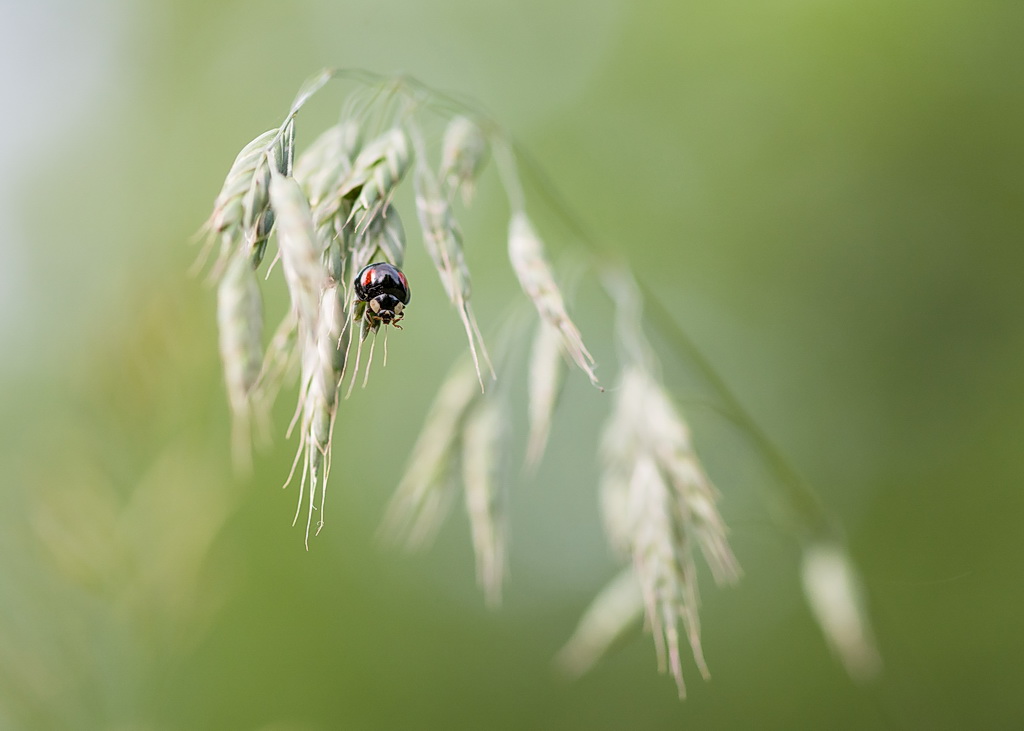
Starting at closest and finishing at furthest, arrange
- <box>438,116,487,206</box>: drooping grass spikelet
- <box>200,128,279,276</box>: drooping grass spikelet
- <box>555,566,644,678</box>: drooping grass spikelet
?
<box>200,128,279,276</box>: drooping grass spikelet
<box>438,116,487,206</box>: drooping grass spikelet
<box>555,566,644,678</box>: drooping grass spikelet

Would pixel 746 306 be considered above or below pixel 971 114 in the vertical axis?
below

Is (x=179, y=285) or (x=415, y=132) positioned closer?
(x=415, y=132)

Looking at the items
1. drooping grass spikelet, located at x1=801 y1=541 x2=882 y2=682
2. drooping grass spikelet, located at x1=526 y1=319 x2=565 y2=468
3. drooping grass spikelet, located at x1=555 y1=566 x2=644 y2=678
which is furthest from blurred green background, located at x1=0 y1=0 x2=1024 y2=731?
drooping grass spikelet, located at x1=526 y1=319 x2=565 y2=468

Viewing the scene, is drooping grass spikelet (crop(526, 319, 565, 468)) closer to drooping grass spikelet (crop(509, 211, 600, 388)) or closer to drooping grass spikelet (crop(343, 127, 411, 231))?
drooping grass spikelet (crop(509, 211, 600, 388))

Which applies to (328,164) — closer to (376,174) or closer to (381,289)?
(376,174)

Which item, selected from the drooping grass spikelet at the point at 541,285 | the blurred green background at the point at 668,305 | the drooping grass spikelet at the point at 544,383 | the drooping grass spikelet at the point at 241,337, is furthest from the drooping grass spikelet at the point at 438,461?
the blurred green background at the point at 668,305

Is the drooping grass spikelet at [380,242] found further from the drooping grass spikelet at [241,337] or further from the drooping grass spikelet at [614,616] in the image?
the drooping grass spikelet at [614,616]

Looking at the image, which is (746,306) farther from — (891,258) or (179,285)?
(179,285)

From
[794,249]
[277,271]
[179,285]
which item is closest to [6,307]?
[277,271]

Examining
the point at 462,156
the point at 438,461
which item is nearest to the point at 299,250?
the point at 462,156
